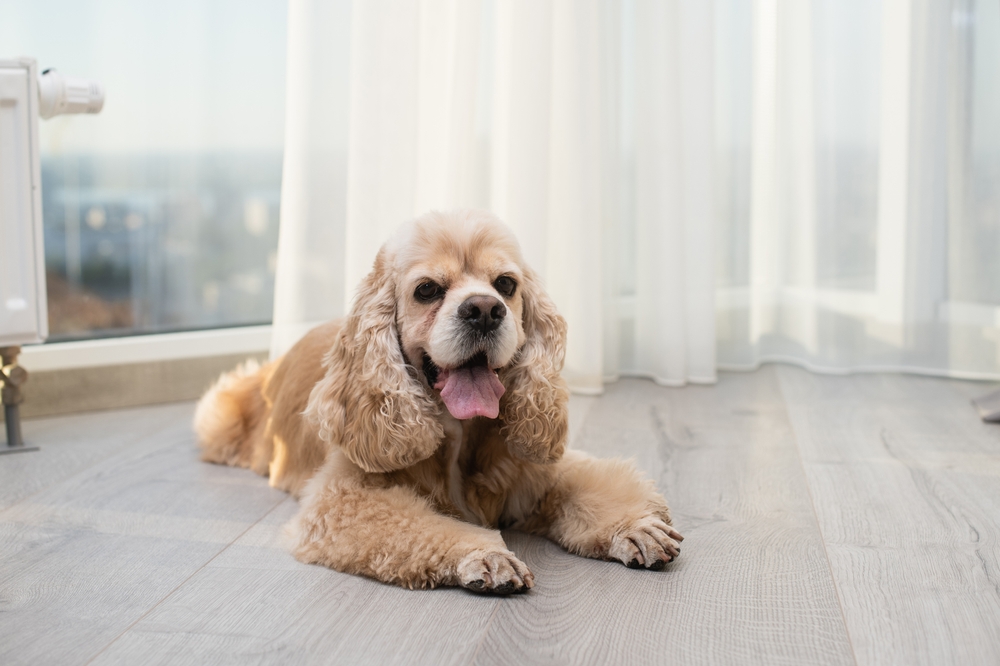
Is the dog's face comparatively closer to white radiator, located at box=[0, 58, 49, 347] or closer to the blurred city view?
white radiator, located at box=[0, 58, 49, 347]

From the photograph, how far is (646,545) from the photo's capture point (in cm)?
151

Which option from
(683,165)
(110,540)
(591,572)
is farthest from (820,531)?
(683,165)

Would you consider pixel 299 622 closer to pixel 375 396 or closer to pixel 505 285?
pixel 375 396

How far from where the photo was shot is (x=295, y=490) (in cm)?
197

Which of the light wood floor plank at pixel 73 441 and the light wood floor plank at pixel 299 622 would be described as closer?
the light wood floor plank at pixel 299 622

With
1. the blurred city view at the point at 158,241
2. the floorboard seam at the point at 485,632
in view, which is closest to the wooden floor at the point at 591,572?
the floorboard seam at the point at 485,632

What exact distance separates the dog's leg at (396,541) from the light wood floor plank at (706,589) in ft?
0.27

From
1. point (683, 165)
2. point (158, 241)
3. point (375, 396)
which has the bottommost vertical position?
point (375, 396)

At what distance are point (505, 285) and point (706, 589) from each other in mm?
661

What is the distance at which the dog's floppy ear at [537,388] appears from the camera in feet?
5.28

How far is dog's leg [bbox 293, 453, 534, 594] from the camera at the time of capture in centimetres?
141

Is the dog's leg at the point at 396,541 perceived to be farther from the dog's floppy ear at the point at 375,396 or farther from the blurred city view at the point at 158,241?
the blurred city view at the point at 158,241

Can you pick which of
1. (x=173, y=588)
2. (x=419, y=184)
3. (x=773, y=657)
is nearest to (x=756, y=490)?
(x=773, y=657)

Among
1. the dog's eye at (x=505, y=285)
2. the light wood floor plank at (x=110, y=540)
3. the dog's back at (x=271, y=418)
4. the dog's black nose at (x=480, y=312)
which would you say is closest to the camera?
the light wood floor plank at (x=110, y=540)
